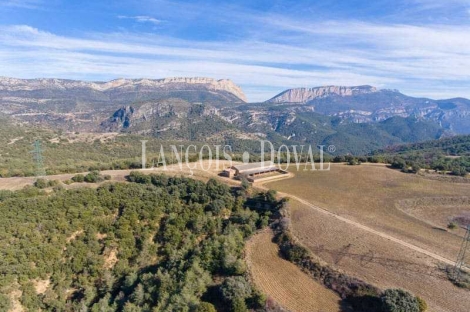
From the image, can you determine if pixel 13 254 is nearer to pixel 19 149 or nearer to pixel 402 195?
pixel 402 195

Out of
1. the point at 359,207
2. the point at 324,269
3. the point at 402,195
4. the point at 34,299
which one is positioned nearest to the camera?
the point at 324,269

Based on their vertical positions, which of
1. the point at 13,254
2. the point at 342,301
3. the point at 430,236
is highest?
the point at 430,236

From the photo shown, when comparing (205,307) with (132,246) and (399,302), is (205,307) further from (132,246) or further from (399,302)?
(132,246)

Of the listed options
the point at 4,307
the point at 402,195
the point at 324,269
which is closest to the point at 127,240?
the point at 4,307

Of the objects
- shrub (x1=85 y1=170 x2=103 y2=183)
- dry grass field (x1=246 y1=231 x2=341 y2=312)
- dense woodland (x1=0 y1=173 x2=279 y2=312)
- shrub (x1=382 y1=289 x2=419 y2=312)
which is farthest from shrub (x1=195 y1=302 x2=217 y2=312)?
shrub (x1=85 y1=170 x2=103 y2=183)

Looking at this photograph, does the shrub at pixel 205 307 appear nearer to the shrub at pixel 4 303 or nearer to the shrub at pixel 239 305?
the shrub at pixel 239 305

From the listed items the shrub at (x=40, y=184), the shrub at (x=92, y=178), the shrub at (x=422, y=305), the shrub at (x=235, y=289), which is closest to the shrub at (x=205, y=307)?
the shrub at (x=235, y=289)

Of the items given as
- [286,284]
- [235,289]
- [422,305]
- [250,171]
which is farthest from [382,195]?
[235,289]
